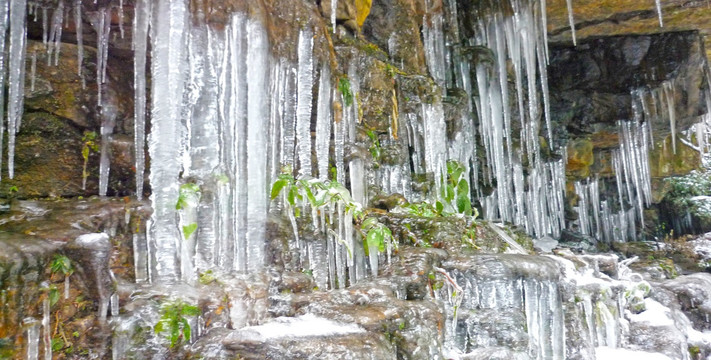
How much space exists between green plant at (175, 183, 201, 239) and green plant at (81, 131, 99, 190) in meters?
1.19

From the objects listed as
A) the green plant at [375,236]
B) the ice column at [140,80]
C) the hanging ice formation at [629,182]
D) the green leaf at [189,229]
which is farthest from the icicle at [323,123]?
the hanging ice formation at [629,182]

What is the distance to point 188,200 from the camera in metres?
4.18

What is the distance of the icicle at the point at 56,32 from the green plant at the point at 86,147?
723 mm

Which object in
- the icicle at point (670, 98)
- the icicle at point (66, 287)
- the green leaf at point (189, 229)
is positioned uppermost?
the icicle at point (670, 98)

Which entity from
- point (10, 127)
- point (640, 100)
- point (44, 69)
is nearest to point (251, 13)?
point (44, 69)

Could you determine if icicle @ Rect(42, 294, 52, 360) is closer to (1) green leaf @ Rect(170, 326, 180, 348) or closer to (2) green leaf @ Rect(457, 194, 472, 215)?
(1) green leaf @ Rect(170, 326, 180, 348)

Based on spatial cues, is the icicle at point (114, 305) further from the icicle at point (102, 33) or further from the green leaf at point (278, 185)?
the icicle at point (102, 33)

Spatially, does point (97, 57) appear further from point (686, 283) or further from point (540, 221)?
point (540, 221)

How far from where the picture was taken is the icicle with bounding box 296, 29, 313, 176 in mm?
5309

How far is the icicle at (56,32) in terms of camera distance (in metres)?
4.59

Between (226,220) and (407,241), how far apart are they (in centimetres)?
224

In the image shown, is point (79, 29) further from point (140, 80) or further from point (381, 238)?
point (381, 238)

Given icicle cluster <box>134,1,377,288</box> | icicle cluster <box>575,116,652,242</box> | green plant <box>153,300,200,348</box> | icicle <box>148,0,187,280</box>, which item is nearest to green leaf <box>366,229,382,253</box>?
icicle cluster <box>134,1,377,288</box>

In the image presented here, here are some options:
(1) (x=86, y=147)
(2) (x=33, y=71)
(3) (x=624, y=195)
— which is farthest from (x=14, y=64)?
(3) (x=624, y=195)
